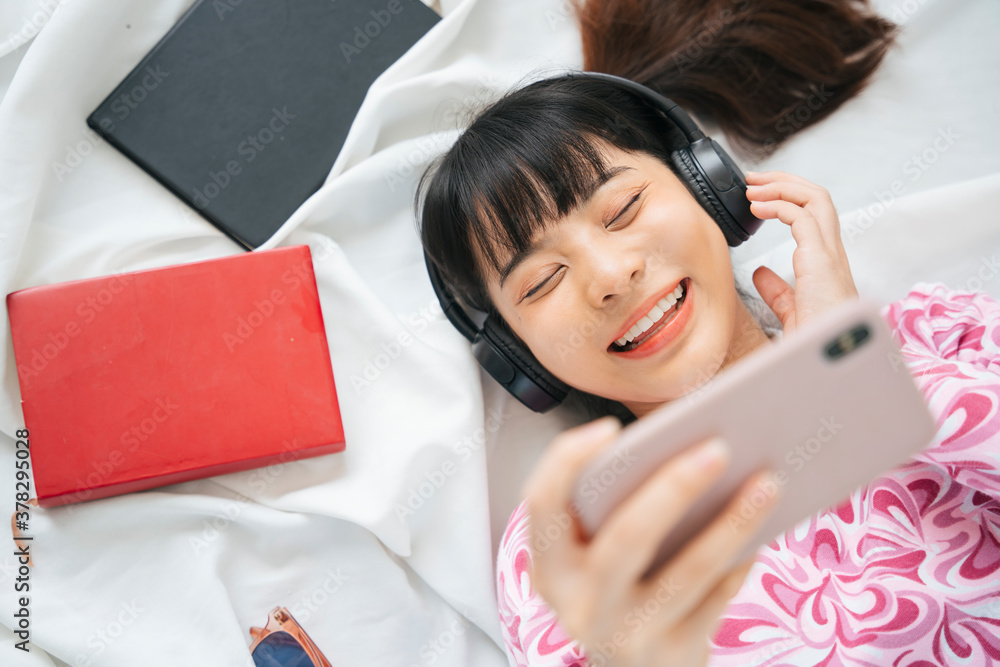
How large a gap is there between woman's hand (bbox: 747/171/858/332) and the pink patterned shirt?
170mm

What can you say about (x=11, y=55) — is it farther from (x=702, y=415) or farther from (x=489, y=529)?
(x=702, y=415)

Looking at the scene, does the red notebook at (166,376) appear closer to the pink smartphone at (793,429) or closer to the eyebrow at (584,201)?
the eyebrow at (584,201)

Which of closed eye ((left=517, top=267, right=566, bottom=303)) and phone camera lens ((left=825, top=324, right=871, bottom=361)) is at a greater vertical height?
phone camera lens ((left=825, top=324, right=871, bottom=361))

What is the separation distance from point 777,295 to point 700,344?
0.76ft

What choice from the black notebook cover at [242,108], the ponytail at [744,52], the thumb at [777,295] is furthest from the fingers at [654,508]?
the ponytail at [744,52]

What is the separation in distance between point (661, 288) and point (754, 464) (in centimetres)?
39

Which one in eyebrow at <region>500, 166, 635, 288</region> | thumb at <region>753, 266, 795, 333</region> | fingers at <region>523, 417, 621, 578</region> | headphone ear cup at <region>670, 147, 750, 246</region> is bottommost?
thumb at <region>753, 266, 795, 333</region>

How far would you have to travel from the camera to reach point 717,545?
502mm

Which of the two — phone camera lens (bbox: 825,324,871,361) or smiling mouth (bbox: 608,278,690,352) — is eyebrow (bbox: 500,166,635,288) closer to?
smiling mouth (bbox: 608,278,690,352)

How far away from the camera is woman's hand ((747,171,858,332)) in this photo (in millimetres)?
916

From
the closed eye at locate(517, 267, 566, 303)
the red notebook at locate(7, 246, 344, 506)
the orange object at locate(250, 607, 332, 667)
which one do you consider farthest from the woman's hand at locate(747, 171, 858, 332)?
the orange object at locate(250, 607, 332, 667)

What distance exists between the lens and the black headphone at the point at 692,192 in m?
0.95

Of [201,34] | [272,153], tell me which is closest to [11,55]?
[201,34]

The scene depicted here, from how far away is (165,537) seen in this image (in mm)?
1053
